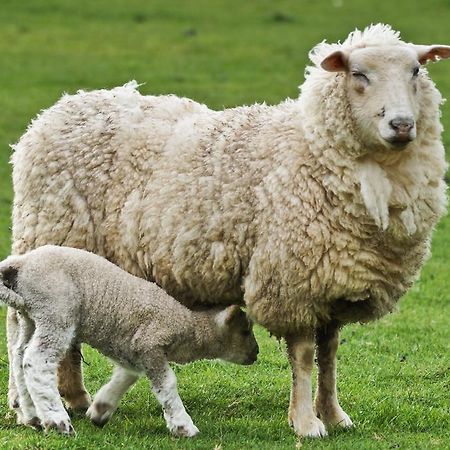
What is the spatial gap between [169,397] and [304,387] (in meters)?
0.74

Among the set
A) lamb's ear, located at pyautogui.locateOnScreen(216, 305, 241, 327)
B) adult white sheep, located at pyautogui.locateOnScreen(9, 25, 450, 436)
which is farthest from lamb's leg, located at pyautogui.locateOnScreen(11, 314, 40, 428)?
lamb's ear, located at pyautogui.locateOnScreen(216, 305, 241, 327)

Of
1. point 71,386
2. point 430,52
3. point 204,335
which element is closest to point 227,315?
point 204,335

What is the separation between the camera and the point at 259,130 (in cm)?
690

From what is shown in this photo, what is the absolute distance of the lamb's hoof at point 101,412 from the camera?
266 inches

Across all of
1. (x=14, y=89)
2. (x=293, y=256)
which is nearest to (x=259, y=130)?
(x=293, y=256)

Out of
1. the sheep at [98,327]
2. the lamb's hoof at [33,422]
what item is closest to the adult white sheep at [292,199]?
the sheep at [98,327]

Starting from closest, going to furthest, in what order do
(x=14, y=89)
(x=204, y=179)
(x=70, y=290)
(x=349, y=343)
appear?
(x=70, y=290), (x=204, y=179), (x=349, y=343), (x=14, y=89)

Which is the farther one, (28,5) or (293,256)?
(28,5)

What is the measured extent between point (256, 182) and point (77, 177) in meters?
1.17

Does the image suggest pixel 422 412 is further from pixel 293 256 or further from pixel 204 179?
pixel 204 179

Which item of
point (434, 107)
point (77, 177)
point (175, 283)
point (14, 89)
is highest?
point (434, 107)

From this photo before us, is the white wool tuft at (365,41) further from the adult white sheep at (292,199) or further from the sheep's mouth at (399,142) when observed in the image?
the sheep's mouth at (399,142)

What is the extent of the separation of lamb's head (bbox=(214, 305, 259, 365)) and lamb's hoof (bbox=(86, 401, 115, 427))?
71 cm

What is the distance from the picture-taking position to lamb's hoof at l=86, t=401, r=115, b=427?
6758 mm
